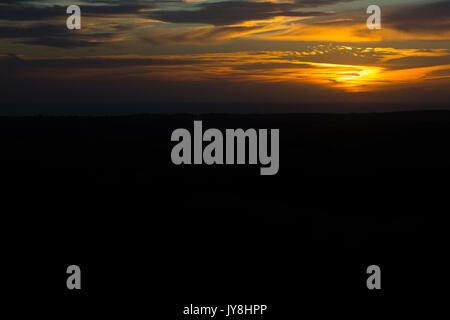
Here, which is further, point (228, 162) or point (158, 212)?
point (228, 162)

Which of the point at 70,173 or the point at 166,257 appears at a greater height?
the point at 70,173

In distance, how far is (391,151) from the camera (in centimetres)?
2205

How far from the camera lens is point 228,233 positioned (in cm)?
1088

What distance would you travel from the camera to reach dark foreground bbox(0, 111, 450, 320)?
7.98 meters

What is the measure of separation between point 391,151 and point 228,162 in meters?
7.68

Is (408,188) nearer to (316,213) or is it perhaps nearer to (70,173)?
(316,213)

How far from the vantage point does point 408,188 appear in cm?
1614

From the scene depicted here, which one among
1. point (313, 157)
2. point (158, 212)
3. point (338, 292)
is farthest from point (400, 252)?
point (313, 157)

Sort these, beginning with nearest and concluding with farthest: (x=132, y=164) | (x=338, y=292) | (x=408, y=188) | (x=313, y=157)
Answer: (x=338, y=292) < (x=408, y=188) < (x=132, y=164) < (x=313, y=157)

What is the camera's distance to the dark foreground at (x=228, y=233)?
7980mm
